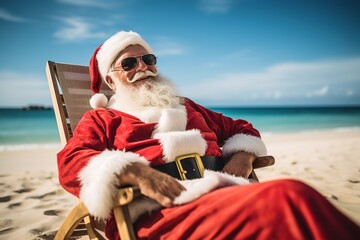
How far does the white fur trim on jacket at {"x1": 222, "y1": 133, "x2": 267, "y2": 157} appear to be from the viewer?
2.41 meters

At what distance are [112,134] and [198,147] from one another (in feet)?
1.99

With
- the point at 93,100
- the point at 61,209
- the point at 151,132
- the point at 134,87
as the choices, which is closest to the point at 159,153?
the point at 151,132

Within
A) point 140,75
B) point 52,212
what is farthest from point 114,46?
Result: point 52,212

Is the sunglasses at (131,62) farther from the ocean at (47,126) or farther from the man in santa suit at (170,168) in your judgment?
the ocean at (47,126)

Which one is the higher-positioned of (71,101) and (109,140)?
(71,101)

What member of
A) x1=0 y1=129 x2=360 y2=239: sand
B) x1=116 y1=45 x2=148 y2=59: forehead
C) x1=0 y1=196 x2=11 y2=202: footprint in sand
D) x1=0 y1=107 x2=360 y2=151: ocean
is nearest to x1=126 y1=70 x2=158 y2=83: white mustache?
x1=116 y1=45 x2=148 y2=59: forehead

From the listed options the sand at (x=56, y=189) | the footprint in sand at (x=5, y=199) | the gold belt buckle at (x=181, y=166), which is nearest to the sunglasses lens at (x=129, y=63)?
the gold belt buckle at (x=181, y=166)

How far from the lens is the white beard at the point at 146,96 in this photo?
233cm

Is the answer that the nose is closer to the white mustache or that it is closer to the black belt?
the white mustache

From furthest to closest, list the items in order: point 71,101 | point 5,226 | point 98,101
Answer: point 5,226 → point 71,101 → point 98,101

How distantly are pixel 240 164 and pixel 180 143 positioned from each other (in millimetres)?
540

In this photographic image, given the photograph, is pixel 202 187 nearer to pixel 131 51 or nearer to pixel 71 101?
pixel 131 51

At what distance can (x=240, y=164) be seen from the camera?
2.25 metres

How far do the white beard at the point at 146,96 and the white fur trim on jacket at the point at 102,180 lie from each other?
60 cm
